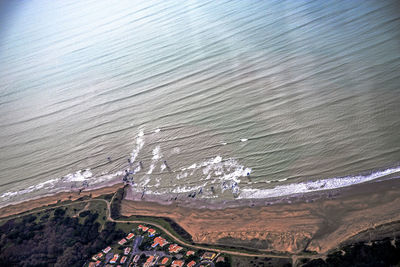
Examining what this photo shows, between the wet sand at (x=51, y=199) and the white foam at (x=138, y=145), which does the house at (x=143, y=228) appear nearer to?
the wet sand at (x=51, y=199)

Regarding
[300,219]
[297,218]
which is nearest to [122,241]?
[297,218]

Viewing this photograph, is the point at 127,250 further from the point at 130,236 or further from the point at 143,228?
the point at 143,228

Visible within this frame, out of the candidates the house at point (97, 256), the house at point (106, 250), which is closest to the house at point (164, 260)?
the house at point (106, 250)

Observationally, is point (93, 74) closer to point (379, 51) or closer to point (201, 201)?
point (201, 201)

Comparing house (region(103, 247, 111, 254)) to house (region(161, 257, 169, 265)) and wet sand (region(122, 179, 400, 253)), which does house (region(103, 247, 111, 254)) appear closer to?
Result: house (region(161, 257, 169, 265))

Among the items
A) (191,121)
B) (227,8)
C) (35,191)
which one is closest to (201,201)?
(191,121)

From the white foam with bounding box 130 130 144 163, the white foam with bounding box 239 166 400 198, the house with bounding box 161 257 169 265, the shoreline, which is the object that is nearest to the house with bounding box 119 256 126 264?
the house with bounding box 161 257 169 265

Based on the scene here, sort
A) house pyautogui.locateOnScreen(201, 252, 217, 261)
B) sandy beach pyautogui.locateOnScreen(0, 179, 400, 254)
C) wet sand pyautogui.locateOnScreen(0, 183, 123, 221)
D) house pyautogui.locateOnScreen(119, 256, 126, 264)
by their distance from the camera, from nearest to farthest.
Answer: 1. sandy beach pyautogui.locateOnScreen(0, 179, 400, 254)
2. house pyautogui.locateOnScreen(201, 252, 217, 261)
3. house pyautogui.locateOnScreen(119, 256, 126, 264)
4. wet sand pyautogui.locateOnScreen(0, 183, 123, 221)
